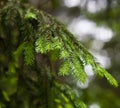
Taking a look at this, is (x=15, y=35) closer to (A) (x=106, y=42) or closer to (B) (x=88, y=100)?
(B) (x=88, y=100)

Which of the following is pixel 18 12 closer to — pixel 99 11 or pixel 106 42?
pixel 99 11

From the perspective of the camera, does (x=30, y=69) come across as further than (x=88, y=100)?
No

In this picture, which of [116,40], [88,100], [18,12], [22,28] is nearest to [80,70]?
[22,28]

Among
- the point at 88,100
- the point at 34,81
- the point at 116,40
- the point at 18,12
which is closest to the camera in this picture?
the point at 18,12

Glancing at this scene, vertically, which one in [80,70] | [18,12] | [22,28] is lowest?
[80,70]

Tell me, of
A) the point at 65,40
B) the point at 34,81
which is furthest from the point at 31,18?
the point at 34,81

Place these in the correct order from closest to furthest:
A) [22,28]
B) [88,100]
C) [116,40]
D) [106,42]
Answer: [22,28]
[88,100]
[116,40]
[106,42]

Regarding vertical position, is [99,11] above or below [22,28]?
above
